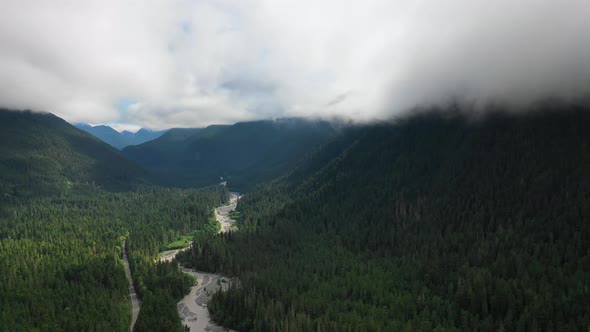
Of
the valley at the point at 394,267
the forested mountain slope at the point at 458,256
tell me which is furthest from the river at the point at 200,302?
the forested mountain slope at the point at 458,256

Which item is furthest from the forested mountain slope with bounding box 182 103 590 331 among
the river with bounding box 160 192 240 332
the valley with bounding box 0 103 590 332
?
the river with bounding box 160 192 240 332

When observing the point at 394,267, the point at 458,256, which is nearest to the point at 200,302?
the point at 394,267

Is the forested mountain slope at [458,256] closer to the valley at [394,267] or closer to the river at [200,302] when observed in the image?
the valley at [394,267]

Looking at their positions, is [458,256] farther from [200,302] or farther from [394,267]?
[200,302]

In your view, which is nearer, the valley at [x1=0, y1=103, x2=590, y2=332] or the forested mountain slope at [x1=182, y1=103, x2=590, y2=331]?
the forested mountain slope at [x1=182, y1=103, x2=590, y2=331]

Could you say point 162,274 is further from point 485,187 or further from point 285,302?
point 485,187

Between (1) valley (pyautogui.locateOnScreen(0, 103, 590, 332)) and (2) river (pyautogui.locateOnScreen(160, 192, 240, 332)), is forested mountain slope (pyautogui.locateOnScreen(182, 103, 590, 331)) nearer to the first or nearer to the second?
(1) valley (pyautogui.locateOnScreen(0, 103, 590, 332))

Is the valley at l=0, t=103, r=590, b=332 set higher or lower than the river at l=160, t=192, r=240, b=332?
higher

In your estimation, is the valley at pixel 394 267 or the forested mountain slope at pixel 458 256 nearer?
the forested mountain slope at pixel 458 256

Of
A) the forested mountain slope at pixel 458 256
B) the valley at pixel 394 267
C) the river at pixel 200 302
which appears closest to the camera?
the forested mountain slope at pixel 458 256
